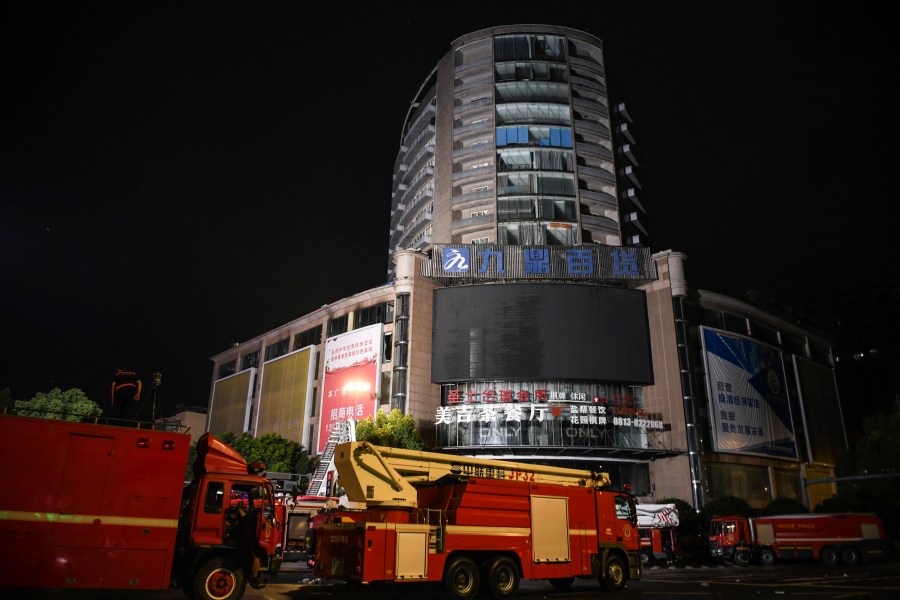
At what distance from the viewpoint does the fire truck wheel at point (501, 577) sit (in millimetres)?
16953

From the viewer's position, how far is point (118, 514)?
46.7 feet

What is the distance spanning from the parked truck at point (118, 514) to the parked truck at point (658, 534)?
89.5 ft

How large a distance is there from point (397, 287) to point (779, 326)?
45298 millimetres

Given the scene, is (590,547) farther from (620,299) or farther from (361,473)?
(620,299)

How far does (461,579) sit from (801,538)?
29106 millimetres

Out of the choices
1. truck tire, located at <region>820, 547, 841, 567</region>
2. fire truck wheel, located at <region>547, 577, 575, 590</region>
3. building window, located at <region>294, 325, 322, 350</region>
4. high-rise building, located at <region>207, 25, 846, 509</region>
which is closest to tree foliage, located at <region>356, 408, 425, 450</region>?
high-rise building, located at <region>207, 25, 846, 509</region>

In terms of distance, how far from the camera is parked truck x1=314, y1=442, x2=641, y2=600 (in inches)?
615

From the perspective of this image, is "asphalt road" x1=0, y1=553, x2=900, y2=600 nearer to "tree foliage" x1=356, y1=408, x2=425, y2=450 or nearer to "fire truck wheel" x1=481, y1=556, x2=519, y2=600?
"fire truck wheel" x1=481, y1=556, x2=519, y2=600

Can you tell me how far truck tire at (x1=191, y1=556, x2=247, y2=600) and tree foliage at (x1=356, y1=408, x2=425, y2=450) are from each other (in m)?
31.3

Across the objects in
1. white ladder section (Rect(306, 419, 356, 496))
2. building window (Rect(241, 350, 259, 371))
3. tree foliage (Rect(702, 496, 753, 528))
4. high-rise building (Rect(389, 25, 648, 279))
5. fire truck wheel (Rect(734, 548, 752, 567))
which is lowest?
fire truck wheel (Rect(734, 548, 752, 567))

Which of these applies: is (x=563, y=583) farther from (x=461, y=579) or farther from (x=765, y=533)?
(x=765, y=533)

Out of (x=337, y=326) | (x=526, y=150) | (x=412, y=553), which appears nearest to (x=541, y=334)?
(x=337, y=326)

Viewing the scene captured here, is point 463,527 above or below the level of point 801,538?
above

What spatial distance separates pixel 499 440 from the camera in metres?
55.5
